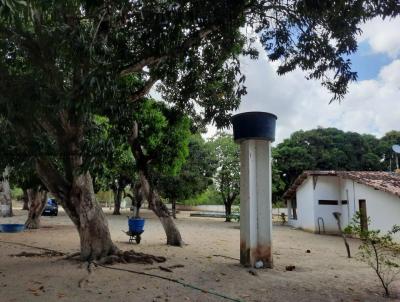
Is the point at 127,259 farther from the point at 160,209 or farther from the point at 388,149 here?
the point at 388,149

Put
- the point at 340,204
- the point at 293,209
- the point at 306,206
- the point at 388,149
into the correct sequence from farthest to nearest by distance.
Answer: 1. the point at 388,149
2. the point at 293,209
3. the point at 306,206
4. the point at 340,204

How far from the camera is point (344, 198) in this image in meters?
21.4

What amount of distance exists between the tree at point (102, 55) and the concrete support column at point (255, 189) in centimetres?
135

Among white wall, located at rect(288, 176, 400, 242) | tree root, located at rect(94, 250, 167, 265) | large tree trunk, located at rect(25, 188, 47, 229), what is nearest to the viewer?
tree root, located at rect(94, 250, 167, 265)

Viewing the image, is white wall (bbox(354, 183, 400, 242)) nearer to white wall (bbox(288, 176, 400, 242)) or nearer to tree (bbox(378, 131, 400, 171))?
white wall (bbox(288, 176, 400, 242))

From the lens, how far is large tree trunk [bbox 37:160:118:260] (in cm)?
902

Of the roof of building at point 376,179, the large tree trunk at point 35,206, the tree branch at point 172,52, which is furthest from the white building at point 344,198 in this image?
the large tree trunk at point 35,206

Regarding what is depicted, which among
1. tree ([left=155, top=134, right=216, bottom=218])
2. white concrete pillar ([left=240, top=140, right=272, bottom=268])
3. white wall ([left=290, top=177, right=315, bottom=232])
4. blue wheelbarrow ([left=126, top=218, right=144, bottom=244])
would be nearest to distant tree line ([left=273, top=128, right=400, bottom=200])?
tree ([left=155, top=134, right=216, bottom=218])

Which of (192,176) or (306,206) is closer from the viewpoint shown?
(306,206)

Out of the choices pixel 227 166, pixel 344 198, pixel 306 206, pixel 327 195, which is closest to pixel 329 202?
pixel 327 195

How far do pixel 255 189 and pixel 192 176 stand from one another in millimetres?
20290

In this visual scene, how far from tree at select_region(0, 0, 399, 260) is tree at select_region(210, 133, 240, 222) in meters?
20.2

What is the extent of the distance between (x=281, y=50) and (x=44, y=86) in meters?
5.27

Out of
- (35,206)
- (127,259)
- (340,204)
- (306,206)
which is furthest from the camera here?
(306,206)
